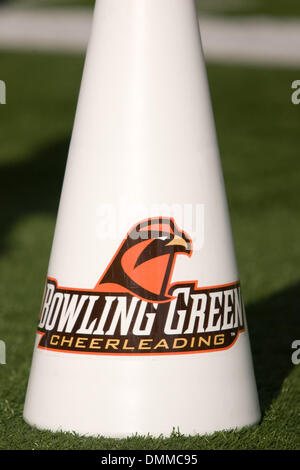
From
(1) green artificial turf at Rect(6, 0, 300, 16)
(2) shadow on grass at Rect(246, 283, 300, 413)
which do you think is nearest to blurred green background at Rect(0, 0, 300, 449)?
(2) shadow on grass at Rect(246, 283, 300, 413)

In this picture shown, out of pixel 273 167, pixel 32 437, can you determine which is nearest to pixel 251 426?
pixel 32 437

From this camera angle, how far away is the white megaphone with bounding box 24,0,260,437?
330 centimetres

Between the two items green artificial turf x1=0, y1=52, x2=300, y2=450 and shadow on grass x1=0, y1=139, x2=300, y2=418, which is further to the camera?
shadow on grass x1=0, y1=139, x2=300, y2=418

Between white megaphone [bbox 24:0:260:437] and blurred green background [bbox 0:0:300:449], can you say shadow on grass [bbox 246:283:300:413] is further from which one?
white megaphone [bbox 24:0:260:437]

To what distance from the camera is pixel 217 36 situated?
61.6ft

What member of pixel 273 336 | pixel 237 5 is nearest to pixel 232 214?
pixel 273 336

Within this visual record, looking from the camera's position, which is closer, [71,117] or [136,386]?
[136,386]

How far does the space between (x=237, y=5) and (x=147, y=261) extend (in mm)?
23500

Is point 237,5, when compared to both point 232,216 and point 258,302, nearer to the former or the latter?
point 232,216

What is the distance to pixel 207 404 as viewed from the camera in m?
3.35

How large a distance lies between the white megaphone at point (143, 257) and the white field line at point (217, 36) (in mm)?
13421

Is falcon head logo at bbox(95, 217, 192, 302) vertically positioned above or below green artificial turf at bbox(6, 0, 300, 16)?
below

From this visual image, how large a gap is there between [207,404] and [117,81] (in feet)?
4.29

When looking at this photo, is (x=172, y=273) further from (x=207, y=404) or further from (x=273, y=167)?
(x=273, y=167)
